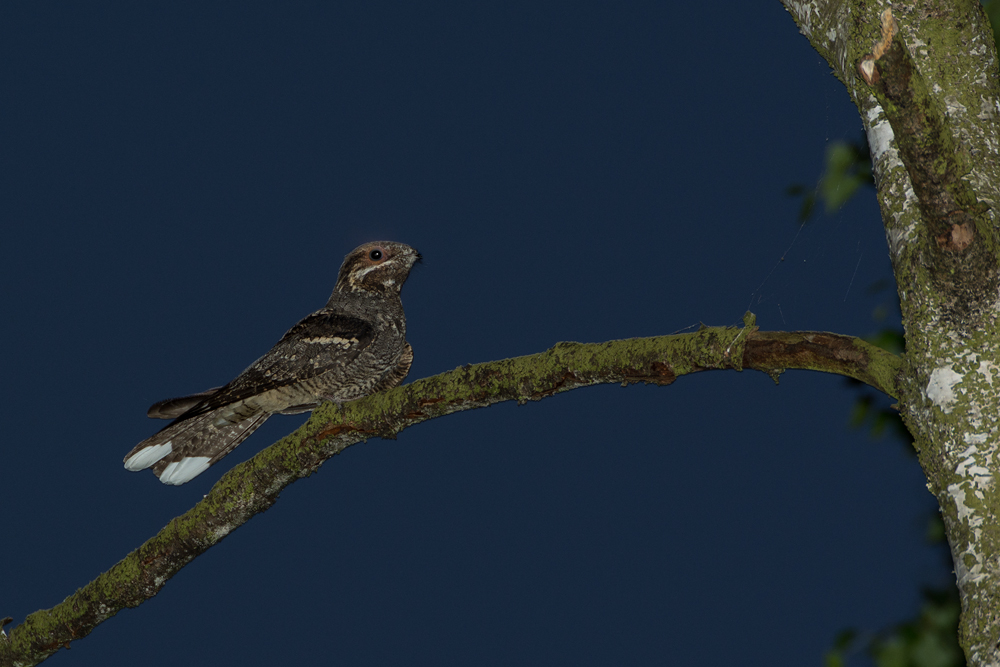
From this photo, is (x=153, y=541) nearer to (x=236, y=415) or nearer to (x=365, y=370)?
(x=236, y=415)

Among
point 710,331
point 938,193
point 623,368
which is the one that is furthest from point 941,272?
point 623,368

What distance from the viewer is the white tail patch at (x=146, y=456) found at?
4496mm

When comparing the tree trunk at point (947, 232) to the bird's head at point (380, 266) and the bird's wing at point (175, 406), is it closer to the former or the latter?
the bird's head at point (380, 266)

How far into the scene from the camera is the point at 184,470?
15.1 feet

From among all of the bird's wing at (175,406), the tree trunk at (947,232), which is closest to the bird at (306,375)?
the bird's wing at (175,406)

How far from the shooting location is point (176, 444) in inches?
179

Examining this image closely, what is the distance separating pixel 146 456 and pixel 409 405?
1.73 m

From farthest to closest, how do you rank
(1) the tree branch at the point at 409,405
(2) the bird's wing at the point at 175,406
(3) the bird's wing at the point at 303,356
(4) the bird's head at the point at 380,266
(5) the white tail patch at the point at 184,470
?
1. (4) the bird's head at the point at 380,266
2. (5) the white tail patch at the point at 184,470
3. (3) the bird's wing at the point at 303,356
4. (2) the bird's wing at the point at 175,406
5. (1) the tree branch at the point at 409,405

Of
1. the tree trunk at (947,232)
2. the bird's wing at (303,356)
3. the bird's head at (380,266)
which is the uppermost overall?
the bird's head at (380,266)

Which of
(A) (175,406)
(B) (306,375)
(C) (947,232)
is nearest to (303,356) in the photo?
(B) (306,375)

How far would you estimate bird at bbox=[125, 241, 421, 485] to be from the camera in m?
4.45

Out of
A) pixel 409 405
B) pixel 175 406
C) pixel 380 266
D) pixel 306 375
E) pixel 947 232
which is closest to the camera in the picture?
pixel 947 232

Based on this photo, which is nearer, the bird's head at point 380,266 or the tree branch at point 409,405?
the tree branch at point 409,405

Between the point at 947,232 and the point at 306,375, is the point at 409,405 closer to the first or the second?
the point at 306,375
